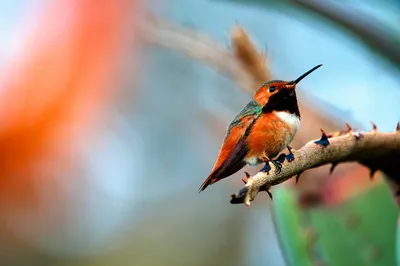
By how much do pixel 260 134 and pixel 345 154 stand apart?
120 millimetres

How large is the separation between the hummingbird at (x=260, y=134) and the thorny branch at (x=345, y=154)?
0.05 feet

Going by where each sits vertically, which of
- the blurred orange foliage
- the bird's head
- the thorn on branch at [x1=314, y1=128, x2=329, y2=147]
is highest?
the blurred orange foliage

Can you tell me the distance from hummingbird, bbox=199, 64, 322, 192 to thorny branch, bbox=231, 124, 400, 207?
0.6 inches

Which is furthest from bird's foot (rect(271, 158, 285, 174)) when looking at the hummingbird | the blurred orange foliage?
the blurred orange foliage

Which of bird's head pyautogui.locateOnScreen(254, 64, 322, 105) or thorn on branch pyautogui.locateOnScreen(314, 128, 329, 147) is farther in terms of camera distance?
bird's head pyautogui.locateOnScreen(254, 64, 322, 105)

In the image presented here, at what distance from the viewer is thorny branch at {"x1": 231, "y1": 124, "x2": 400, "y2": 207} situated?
2.50 feet

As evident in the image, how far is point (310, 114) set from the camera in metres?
1.74

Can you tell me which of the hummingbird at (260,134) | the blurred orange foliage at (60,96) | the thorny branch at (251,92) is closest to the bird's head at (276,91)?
the hummingbird at (260,134)

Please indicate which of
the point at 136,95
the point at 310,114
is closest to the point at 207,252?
the point at 136,95

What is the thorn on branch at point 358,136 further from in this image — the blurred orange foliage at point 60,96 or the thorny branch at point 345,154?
the blurred orange foliage at point 60,96

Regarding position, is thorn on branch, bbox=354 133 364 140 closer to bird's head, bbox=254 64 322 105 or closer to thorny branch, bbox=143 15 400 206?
thorny branch, bbox=143 15 400 206

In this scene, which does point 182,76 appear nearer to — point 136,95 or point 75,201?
point 136,95

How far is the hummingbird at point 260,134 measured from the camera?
84 centimetres

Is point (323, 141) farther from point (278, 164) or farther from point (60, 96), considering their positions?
point (60, 96)
